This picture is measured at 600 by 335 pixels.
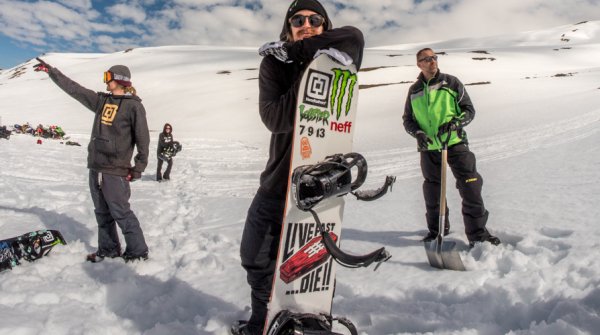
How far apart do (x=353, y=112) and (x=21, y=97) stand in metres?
57.5

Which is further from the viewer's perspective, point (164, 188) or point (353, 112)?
point (164, 188)

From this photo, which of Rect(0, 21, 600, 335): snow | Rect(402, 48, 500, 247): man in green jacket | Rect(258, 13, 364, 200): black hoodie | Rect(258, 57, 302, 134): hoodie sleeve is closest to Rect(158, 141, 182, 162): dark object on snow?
Rect(0, 21, 600, 335): snow

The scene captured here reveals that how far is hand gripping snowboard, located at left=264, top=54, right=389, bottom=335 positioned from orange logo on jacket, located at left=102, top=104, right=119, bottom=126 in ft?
8.49

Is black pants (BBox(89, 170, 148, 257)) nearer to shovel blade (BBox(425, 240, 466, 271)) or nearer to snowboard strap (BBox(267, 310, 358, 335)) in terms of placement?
snowboard strap (BBox(267, 310, 358, 335))

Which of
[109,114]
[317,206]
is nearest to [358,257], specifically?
[317,206]

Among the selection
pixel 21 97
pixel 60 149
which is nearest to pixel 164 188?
pixel 60 149

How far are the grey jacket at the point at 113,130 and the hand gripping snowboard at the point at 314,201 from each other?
2445 mm

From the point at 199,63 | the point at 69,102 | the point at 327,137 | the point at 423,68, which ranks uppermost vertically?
the point at 199,63

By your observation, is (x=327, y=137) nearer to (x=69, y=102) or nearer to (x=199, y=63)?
(x=69, y=102)

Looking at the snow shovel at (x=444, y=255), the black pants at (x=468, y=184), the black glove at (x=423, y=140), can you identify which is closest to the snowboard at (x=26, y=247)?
the snow shovel at (x=444, y=255)

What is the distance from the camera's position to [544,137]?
Answer: 10.5 meters

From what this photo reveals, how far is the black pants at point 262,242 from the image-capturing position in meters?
2.32

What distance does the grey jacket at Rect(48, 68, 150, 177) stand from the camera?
3.86 m

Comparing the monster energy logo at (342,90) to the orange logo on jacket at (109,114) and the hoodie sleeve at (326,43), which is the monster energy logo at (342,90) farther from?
the orange logo on jacket at (109,114)
